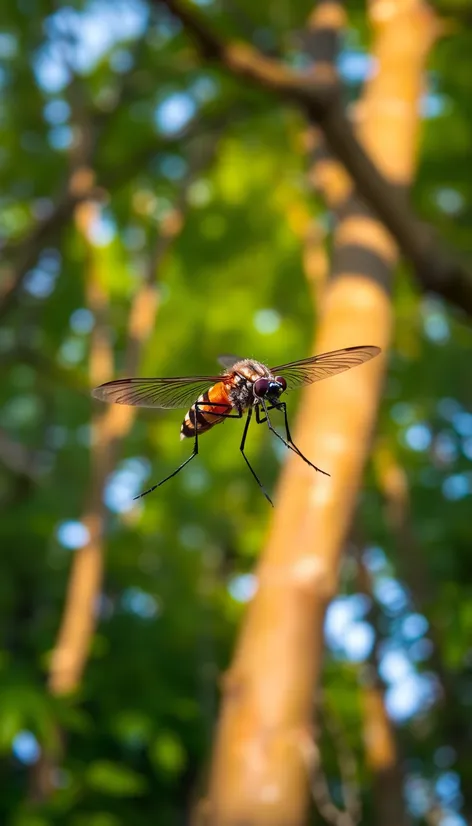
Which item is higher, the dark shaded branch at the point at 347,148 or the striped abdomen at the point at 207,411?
the dark shaded branch at the point at 347,148

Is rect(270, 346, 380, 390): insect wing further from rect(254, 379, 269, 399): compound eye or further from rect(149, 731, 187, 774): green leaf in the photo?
rect(149, 731, 187, 774): green leaf

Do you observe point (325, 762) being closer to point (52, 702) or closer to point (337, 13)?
point (52, 702)

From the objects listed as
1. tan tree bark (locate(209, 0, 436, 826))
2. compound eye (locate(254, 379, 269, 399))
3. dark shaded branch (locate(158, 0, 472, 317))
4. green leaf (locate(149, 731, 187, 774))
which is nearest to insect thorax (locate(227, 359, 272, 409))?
compound eye (locate(254, 379, 269, 399))

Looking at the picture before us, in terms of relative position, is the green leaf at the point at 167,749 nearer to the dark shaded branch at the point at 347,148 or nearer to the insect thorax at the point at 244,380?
the dark shaded branch at the point at 347,148

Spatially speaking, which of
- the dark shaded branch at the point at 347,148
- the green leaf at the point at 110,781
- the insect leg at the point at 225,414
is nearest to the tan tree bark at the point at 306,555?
the dark shaded branch at the point at 347,148

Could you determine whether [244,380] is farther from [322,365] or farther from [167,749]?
[167,749]

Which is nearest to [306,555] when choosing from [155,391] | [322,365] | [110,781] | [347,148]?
[347,148]

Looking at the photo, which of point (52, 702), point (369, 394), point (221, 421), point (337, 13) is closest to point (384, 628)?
point (52, 702)
